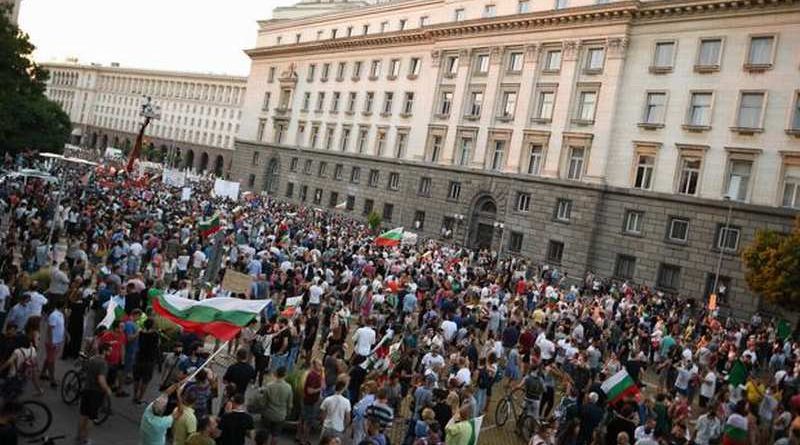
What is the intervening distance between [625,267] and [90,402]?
35797 millimetres

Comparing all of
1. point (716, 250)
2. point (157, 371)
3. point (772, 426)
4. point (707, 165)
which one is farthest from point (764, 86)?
point (157, 371)

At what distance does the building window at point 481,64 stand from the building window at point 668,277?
20.2 meters

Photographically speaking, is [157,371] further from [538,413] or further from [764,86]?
[764,86]

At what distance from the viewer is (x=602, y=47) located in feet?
146

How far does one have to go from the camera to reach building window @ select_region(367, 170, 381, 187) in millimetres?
60231

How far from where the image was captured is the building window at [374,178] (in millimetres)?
60231

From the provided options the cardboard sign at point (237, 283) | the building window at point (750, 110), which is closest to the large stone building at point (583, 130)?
the building window at point (750, 110)

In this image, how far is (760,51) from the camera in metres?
37.6

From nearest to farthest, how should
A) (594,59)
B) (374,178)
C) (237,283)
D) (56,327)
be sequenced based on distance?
1. (56,327)
2. (237,283)
3. (594,59)
4. (374,178)

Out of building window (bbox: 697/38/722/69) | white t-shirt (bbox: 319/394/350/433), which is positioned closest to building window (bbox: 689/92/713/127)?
building window (bbox: 697/38/722/69)

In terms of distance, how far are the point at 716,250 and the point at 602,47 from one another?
1498 centimetres

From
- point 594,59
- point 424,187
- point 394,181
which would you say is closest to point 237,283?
point 594,59

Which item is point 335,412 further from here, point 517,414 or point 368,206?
point 368,206

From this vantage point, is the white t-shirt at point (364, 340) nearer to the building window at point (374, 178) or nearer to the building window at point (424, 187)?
the building window at point (424, 187)
